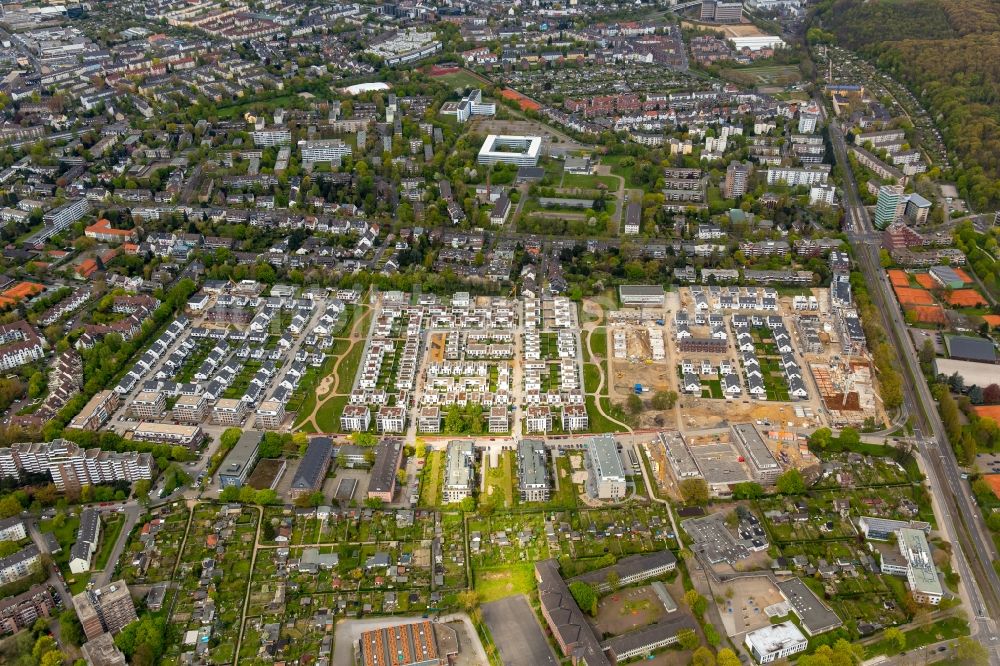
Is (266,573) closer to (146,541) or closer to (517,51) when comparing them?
(146,541)

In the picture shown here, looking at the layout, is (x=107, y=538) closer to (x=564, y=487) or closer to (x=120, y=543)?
(x=120, y=543)

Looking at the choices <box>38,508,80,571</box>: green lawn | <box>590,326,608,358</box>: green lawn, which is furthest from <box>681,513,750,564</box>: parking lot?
<box>38,508,80,571</box>: green lawn

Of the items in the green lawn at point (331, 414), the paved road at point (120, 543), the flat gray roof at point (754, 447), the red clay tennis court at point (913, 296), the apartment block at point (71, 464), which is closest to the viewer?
the paved road at point (120, 543)

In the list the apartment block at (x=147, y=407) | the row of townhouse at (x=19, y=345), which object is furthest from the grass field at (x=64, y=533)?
the row of townhouse at (x=19, y=345)

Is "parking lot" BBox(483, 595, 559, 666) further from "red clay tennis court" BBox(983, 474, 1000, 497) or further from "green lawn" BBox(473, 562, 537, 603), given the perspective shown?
"red clay tennis court" BBox(983, 474, 1000, 497)

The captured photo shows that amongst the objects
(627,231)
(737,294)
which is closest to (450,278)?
(627,231)

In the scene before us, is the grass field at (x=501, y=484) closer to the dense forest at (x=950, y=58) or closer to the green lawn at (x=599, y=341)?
the green lawn at (x=599, y=341)
